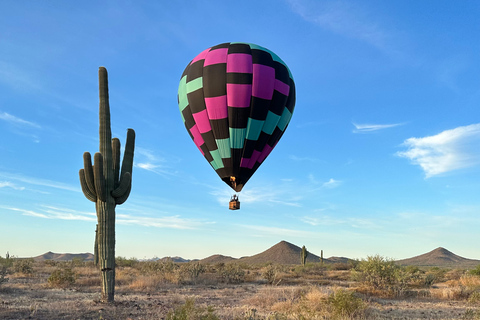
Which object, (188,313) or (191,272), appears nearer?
(188,313)

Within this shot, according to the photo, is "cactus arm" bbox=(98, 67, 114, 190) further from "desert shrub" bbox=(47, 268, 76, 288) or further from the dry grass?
"desert shrub" bbox=(47, 268, 76, 288)

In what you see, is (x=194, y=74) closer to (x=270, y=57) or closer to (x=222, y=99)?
(x=222, y=99)

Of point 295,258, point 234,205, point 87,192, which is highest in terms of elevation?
point 87,192

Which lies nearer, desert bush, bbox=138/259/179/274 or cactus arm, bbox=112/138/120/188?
cactus arm, bbox=112/138/120/188

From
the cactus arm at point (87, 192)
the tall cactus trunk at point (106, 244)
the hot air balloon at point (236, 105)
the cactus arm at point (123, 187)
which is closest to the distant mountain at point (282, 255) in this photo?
the hot air balloon at point (236, 105)

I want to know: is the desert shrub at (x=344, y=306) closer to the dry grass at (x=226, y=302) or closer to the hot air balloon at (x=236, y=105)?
the dry grass at (x=226, y=302)

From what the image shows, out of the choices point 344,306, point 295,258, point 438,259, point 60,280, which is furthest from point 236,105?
point 438,259

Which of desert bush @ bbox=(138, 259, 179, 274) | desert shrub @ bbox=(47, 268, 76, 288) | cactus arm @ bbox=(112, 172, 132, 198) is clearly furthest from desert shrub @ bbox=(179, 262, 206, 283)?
cactus arm @ bbox=(112, 172, 132, 198)

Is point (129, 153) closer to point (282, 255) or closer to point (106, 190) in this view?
point (106, 190)
